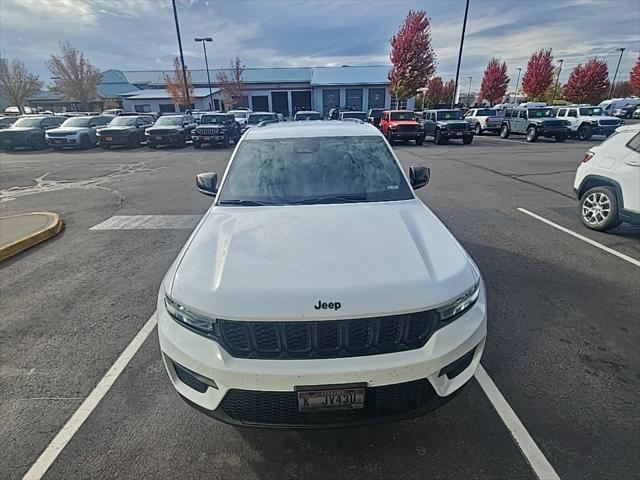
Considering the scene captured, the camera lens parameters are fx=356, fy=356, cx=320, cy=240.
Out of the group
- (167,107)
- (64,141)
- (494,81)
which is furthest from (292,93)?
(64,141)

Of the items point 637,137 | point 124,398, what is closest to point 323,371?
point 124,398

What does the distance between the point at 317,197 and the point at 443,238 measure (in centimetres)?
108

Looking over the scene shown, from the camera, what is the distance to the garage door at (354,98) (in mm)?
52172

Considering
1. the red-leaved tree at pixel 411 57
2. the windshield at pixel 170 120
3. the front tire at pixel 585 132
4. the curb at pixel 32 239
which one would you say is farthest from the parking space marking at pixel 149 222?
the red-leaved tree at pixel 411 57

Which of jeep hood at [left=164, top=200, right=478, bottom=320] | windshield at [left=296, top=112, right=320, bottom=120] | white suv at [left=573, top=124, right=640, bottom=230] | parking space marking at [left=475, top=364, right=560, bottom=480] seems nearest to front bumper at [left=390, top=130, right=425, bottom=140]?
windshield at [left=296, top=112, right=320, bottom=120]

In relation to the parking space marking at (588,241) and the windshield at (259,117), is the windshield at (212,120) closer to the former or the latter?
the windshield at (259,117)

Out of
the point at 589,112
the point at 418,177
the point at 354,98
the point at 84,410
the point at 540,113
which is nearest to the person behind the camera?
the point at 84,410

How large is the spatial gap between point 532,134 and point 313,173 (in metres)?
23.3

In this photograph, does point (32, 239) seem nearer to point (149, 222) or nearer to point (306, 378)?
point (149, 222)

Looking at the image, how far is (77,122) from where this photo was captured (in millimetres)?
21547

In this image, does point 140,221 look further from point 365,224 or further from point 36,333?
point 365,224

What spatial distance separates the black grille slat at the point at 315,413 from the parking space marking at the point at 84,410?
1248 mm

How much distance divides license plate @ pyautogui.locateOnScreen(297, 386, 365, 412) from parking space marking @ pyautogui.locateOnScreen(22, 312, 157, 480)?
65.0 inches

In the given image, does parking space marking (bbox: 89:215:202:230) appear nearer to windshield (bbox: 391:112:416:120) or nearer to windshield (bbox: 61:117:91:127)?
windshield (bbox: 391:112:416:120)
